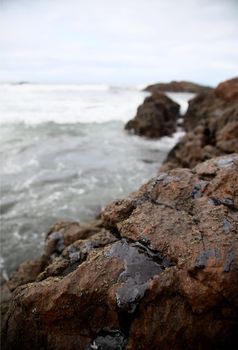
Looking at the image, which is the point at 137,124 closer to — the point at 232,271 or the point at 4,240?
the point at 4,240

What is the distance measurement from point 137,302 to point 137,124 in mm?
19218

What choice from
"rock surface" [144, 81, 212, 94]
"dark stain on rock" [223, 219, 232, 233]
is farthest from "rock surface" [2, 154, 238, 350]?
"rock surface" [144, 81, 212, 94]

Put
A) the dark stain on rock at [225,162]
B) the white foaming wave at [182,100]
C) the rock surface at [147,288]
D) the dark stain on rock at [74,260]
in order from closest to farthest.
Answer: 1. the rock surface at [147,288]
2. the dark stain on rock at [74,260]
3. the dark stain on rock at [225,162]
4. the white foaming wave at [182,100]

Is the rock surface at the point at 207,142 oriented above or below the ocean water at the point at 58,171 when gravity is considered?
above

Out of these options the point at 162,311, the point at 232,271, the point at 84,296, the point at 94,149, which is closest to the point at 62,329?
the point at 84,296

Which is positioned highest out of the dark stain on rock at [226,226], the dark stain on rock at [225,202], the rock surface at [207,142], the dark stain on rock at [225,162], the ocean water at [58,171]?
the dark stain on rock at [225,162]

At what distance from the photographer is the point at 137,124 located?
21672mm

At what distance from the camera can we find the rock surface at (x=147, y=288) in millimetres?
2873

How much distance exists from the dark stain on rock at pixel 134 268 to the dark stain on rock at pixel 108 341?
238 mm

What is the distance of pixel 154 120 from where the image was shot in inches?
844

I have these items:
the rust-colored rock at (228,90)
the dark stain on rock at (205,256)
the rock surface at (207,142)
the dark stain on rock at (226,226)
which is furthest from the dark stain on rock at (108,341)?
Answer: the rust-colored rock at (228,90)

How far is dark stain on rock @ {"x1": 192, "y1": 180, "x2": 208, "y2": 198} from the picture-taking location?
13.5ft

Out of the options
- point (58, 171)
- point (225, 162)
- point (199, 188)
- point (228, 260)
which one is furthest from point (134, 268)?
point (58, 171)

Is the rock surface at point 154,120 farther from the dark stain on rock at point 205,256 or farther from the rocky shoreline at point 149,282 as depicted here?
the dark stain on rock at point 205,256
